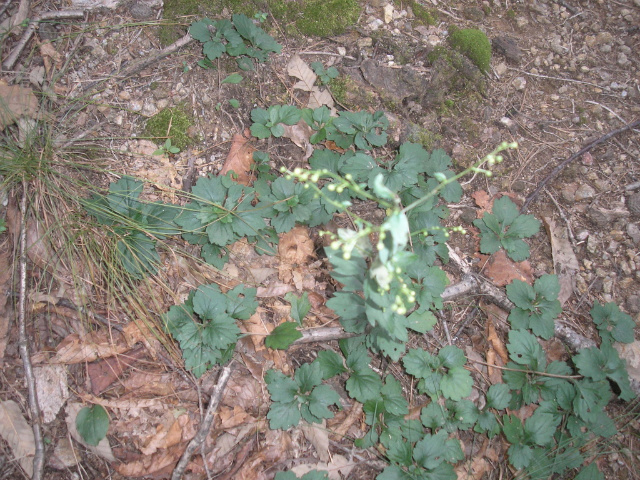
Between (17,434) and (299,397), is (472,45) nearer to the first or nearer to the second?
(299,397)

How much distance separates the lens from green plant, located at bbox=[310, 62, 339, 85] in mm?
3602

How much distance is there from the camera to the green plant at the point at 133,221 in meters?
2.72

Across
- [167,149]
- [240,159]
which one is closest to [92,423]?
[167,149]

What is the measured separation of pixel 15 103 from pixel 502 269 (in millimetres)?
3758

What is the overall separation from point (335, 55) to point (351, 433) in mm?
3072

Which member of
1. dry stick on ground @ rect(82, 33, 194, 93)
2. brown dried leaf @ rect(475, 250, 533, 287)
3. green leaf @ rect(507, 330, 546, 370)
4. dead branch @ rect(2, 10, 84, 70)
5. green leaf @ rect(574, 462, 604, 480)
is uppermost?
dead branch @ rect(2, 10, 84, 70)

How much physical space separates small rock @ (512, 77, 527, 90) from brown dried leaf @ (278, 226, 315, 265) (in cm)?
253

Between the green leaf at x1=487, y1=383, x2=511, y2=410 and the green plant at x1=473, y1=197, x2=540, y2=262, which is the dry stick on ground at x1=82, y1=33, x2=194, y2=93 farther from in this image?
the green leaf at x1=487, y1=383, x2=511, y2=410

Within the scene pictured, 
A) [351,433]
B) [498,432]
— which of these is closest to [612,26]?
[498,432]

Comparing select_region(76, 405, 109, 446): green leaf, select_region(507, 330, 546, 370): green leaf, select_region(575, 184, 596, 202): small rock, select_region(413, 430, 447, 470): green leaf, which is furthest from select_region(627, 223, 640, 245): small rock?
select_region(76, 405, 109, 446): green leaf

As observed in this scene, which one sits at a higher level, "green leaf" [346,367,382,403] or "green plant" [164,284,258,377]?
"green plant" [164,284,258,377]

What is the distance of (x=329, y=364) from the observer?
2756mm

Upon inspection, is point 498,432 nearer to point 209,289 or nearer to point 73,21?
point 209,289

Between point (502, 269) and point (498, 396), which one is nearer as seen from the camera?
point (498, 396)
